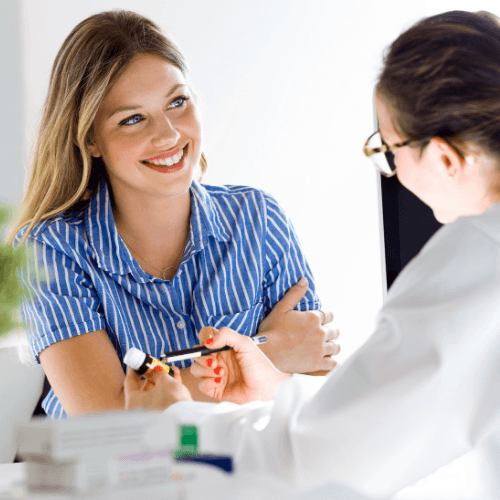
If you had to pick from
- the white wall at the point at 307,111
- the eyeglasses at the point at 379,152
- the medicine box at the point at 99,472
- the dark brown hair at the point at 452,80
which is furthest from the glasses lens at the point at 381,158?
the white wall at the point at 307,111

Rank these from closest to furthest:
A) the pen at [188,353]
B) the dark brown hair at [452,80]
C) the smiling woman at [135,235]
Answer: the dark brown hair at [452,80] < the pen at [188,353] < the smiling woman at [135,235]

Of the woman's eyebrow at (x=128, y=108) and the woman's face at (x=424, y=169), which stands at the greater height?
the woman's eyebrow at (x=128, y=108)

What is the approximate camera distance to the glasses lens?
1144 mm

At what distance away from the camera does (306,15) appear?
10.6 ft

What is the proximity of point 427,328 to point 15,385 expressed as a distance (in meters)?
1.36

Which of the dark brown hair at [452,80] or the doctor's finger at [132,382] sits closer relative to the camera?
the dark brown hair at [452,80]

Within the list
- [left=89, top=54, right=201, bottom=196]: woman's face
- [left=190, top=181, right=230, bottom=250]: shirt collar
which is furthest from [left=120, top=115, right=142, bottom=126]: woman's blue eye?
[left=190, top=181, right=230, bottom=250]: shirt collar

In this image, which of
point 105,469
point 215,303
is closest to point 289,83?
point 215,303

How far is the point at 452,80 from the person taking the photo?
2.86 ft

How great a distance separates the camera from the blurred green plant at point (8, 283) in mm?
552

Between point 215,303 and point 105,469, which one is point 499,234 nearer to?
point 105,469

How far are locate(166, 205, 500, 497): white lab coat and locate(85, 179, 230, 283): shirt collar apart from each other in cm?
81

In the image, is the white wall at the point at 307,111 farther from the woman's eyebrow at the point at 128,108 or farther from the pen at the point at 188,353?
the pen at the point at 188,353

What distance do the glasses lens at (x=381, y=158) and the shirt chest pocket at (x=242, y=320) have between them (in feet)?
1.82
